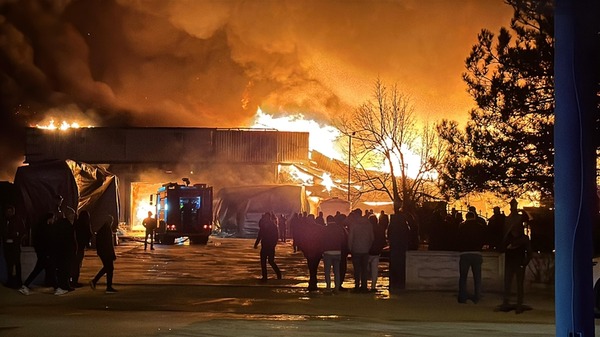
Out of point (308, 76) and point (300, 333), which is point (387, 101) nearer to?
point (308, 76)

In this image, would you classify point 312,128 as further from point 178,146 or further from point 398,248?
point 398,248

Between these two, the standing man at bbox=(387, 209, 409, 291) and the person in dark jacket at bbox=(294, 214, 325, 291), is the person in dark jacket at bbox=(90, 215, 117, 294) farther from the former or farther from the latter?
the standing man at bbox=(387, 209, 409, 291)

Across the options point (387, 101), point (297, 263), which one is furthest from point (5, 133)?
point (297, 263)

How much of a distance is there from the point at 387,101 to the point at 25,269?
2436cm

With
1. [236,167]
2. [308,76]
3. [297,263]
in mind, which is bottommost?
[297,263]

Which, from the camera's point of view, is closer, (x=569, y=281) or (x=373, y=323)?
(x=569, y=281)

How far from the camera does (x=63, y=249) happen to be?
47.5ft

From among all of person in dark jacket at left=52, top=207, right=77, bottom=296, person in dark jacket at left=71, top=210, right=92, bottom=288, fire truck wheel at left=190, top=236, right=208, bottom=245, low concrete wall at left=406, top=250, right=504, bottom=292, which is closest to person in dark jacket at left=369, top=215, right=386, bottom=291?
low concrete wall at left=406, top=250, right=504, bottom=292

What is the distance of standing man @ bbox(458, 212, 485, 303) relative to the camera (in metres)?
14.2

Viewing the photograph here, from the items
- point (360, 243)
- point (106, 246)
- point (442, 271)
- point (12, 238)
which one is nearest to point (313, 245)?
point (360, 243)

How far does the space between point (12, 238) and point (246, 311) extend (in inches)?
199

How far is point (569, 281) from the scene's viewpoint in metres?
5.81

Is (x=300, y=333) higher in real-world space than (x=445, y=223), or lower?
lower

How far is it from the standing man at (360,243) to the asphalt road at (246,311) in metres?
0.51
